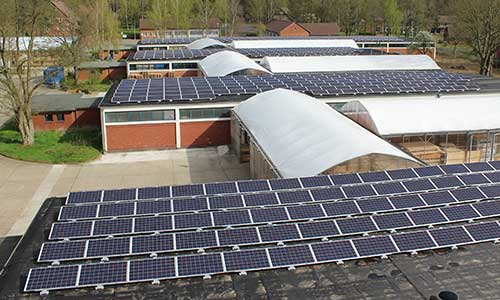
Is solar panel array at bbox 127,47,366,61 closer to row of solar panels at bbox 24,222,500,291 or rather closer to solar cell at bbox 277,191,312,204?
solar cell at bbox 277,191,312,204

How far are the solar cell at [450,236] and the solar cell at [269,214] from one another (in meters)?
3.24

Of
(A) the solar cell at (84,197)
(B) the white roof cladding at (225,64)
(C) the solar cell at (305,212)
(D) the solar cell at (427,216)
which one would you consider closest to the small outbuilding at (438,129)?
(D) the solar cell at (427,216)

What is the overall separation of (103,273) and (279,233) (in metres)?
3.66

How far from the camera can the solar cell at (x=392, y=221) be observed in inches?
425

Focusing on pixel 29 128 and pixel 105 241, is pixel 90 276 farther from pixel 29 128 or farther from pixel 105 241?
pixel 29 128

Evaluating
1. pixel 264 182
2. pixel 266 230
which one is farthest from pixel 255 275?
pixel 264 182

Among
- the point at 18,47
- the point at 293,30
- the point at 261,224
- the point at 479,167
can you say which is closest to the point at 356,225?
the point at 261,224

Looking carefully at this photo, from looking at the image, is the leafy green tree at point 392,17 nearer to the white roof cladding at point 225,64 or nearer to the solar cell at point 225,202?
the white roof cladding at point 225,64

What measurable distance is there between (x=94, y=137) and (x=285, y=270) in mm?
21081

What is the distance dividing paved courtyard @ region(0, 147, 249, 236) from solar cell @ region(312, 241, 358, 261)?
1190 centimetres

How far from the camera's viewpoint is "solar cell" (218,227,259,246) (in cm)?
1014

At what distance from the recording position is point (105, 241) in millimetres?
10109

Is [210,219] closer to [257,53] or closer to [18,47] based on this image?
[18,47]

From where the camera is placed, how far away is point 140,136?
25.6 meters
